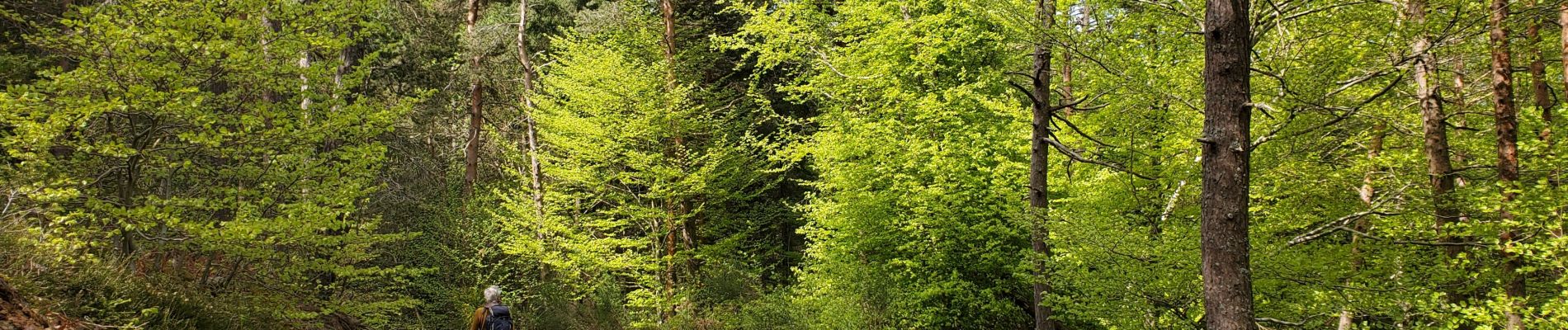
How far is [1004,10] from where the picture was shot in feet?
32.4

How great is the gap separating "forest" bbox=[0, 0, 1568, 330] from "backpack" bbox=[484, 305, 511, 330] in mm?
1886

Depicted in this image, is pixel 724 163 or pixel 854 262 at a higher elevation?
pixel 724 163

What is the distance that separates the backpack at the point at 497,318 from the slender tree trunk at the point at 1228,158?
7150 mm

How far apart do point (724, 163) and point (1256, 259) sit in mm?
12044

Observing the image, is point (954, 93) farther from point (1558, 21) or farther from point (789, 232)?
point (789, 232)

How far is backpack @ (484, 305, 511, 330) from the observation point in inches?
367

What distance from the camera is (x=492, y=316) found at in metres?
9.38

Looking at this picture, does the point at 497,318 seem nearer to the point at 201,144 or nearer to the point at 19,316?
the point at 201,144

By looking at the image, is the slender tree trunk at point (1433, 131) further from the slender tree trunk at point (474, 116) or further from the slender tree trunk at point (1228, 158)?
the slender tree trunk at point (474, 116)

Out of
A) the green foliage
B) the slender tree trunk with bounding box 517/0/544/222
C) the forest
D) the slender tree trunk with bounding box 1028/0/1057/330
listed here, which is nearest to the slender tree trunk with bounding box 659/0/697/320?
the forest

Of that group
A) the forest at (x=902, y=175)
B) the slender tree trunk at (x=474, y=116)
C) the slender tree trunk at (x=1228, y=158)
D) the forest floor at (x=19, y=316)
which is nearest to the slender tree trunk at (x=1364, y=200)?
the forest at (x=902, y=175)

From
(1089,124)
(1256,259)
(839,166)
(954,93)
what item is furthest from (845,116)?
(1256,259)

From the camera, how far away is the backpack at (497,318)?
30.6ft

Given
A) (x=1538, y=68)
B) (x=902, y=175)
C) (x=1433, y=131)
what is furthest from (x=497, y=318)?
(x=1538, y=68)
